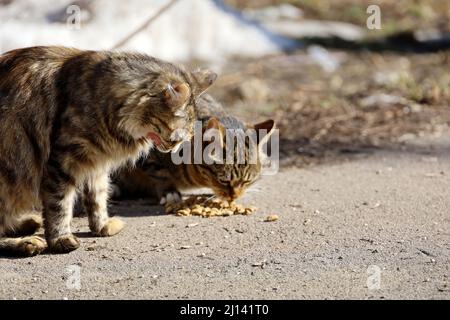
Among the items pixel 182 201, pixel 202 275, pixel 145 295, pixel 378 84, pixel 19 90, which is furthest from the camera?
pixel 378 84

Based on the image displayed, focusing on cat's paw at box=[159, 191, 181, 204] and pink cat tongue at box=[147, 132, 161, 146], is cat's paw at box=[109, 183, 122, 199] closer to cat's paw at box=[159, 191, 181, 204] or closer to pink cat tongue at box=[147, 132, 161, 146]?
cat's paw at box=[159, 191, 181, 204]

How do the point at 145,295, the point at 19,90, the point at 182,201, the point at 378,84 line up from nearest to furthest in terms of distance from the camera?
the point at 145,295 < the point at 19,90 < the point at 182,201 < the point at 378,84

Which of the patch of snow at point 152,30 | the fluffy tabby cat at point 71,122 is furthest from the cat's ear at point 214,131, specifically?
the patch of snow at point 152,30

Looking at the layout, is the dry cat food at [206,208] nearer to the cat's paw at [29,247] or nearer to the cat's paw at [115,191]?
the cat's paw at [115,191]

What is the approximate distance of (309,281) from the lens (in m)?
4.90

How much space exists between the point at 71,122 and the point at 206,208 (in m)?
1.49

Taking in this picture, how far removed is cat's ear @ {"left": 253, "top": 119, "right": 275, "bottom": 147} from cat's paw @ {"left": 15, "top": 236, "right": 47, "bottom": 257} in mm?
1949

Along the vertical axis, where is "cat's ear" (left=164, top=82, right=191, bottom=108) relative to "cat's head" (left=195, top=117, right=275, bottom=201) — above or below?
above

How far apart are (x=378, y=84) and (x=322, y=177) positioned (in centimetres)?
360

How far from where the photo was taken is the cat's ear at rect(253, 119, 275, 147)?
21.6 feet

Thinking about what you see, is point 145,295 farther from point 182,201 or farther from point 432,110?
point 432,110

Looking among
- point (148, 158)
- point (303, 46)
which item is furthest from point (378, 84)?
point (148, 158)

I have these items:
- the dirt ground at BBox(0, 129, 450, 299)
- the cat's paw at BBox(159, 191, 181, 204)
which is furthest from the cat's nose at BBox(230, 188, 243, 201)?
the cat's paw at BBox(159, 191, 181, 204)

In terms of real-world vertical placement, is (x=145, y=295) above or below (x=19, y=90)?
below
